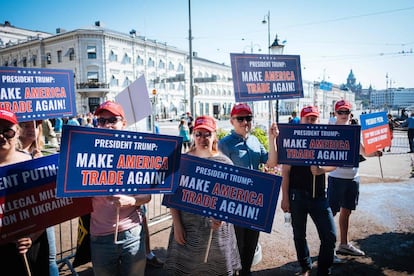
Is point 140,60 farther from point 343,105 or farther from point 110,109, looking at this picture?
point 110,109

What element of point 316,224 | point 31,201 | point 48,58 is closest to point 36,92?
point 31,201

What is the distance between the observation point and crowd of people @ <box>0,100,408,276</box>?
7.60ft

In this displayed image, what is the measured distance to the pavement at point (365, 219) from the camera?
3.95m

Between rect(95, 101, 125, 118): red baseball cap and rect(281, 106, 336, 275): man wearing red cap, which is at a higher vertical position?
rect(95, 101, 125, 118): red baseball cap

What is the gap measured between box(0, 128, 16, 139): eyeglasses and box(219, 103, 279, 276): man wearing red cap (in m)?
2.06

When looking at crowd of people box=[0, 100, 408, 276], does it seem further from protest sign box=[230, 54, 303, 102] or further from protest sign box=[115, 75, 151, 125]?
protest sign box=[115, 75, 151, 125]

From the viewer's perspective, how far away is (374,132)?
416cm

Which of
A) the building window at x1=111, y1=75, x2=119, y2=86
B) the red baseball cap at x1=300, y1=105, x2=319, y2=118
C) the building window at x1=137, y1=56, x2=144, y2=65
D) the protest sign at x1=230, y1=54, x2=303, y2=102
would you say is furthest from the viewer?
the building window at x1=137, y1=56, x2=144, y2=65

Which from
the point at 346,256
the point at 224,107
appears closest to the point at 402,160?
the point at 346,256

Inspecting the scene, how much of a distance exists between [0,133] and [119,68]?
43.7 m

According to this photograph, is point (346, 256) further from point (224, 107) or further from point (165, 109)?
point (224, 107)

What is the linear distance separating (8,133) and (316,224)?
313cm

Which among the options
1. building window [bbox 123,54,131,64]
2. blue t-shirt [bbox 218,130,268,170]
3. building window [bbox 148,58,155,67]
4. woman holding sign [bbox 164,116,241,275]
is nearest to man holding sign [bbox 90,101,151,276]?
woman holding sign [bbox 164,116,241,275]

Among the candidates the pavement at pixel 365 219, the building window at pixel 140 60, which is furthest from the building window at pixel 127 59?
the pavement at pixel 365 219
